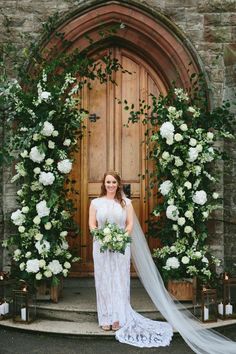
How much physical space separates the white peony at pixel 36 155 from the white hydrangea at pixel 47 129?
0.20 m

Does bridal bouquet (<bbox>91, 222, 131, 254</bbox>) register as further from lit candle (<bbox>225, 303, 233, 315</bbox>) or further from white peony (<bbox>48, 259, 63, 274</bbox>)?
lit candle (<bbox>225, 303, 233, 315</bbox>)

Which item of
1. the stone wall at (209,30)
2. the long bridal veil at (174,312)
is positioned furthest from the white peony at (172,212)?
the stone wall at (209,30)

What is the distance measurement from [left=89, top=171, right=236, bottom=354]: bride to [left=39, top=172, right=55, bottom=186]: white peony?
576mm

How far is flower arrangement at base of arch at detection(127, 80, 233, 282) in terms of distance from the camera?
6.10 metres

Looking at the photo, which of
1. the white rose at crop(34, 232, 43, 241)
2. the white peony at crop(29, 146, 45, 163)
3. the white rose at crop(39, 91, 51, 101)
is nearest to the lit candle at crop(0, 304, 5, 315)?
the white rose at crop(34, 232, 43, 241)

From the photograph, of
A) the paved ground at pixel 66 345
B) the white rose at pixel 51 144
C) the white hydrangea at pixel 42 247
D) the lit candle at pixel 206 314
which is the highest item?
the white rose at pixel 51 144

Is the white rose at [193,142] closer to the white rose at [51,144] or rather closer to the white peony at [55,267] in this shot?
the white rose at [51,144]

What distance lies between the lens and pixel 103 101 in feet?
23.8

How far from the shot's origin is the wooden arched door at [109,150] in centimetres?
719

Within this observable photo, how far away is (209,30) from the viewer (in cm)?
684

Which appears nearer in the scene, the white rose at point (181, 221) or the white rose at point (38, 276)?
the white rose at point (38, 276)

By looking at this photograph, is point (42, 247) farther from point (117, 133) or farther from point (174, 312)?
point (117, 133)

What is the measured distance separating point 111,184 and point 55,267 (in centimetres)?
117

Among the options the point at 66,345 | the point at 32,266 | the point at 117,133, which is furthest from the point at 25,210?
the point at 117,133
